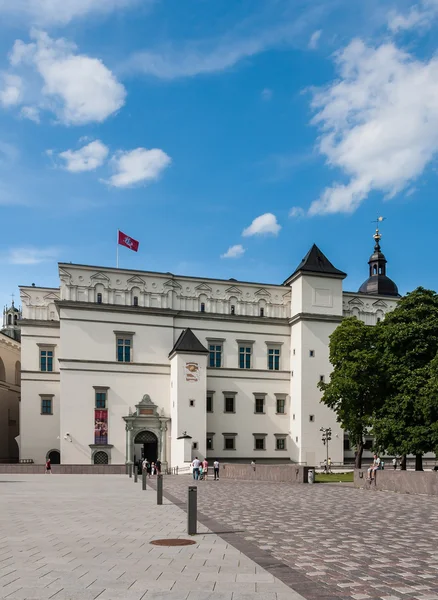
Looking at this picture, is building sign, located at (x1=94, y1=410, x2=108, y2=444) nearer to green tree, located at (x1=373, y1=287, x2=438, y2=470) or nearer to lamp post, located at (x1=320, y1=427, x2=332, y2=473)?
lamp post, located at (x1=320, y1=427, x2=332, y2=473)

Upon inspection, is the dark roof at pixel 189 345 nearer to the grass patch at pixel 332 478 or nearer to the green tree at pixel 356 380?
the green tree at pixel 356 380

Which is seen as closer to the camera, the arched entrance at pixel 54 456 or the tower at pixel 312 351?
the arched entrance at pixel 54 456

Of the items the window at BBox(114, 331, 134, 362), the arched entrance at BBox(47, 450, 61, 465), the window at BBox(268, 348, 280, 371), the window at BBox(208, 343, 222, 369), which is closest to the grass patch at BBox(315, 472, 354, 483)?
the window at BBox(268, 348, 280, 371)

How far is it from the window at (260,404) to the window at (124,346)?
1231 centimetres

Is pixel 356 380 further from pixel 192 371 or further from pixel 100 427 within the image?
pixel 100 427

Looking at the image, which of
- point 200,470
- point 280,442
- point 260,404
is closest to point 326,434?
point 280,442

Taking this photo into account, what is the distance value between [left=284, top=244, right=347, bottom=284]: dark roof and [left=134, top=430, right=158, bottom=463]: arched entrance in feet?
64.2

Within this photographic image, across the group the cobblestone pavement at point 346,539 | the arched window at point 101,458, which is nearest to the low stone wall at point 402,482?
the cobblestone pavement at point 346,539

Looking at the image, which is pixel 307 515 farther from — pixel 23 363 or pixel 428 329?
pixel 23 363

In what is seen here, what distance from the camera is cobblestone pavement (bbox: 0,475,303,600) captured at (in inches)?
309

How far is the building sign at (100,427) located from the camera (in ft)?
174

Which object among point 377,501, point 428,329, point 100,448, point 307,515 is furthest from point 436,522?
point 100,448

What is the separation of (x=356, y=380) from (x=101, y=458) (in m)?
22.7

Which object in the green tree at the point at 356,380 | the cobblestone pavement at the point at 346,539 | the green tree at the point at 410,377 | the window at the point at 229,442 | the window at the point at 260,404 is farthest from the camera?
the window at the point at 260,404
